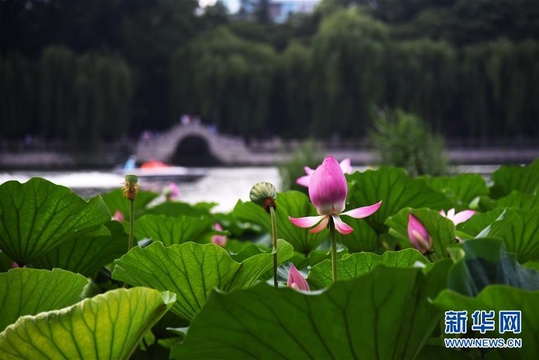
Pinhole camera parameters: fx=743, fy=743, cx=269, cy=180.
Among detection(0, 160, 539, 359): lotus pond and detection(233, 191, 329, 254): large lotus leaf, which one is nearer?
detection(0, 160, 539, 359): lotus pond

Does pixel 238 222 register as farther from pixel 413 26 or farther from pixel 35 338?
pixel 413 26

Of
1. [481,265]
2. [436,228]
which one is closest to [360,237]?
[436,228]

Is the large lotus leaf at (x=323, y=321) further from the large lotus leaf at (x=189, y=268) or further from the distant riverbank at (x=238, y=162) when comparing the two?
the distant riverbank at (x=238, y=162)

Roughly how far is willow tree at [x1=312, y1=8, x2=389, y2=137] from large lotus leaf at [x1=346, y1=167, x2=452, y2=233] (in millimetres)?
19157

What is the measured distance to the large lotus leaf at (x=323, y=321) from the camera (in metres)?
0.48

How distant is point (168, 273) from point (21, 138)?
928 inches

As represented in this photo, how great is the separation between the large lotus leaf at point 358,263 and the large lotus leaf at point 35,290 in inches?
8.1

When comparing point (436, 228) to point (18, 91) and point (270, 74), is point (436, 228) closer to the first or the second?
point (18, 91)

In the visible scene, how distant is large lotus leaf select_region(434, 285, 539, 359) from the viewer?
0.47 metres

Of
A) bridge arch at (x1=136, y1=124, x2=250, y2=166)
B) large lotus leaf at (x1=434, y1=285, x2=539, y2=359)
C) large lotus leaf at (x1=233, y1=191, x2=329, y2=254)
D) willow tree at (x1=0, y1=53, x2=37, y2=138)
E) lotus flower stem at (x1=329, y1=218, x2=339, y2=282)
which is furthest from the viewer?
bridge arch at (x1=136, y1=124, x2=250, y2=166)

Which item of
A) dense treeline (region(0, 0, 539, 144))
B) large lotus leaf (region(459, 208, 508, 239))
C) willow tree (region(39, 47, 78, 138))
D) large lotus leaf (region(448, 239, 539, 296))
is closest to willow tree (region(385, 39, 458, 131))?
dense treeline (region(0, 0, 539, 144))

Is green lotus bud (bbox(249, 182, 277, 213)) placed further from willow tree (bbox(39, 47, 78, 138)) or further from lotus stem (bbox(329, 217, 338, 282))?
willow tree (bbox(39, 47, 78, 138))

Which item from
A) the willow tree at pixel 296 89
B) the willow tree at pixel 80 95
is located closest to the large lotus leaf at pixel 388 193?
the willow tree at pixel 80 95

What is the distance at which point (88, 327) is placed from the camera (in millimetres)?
548
